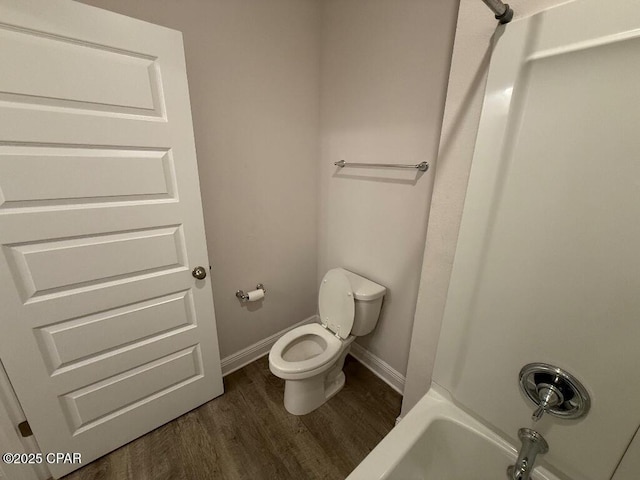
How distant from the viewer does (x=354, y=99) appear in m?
1.54

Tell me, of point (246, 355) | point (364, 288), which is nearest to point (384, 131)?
point (364, 288)

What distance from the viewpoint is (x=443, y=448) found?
970 millimetres

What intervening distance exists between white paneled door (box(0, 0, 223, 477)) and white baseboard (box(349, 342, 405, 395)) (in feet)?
3.92

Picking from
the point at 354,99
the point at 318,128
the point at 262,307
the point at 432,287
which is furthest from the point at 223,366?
the point at 354,99

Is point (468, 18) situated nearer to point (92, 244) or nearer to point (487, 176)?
point (487, 176)

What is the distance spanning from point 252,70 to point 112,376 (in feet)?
5.71

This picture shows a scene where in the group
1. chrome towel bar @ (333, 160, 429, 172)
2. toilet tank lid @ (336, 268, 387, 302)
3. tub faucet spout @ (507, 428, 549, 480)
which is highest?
chrome towel bar @ (333, 160, 429, 172)

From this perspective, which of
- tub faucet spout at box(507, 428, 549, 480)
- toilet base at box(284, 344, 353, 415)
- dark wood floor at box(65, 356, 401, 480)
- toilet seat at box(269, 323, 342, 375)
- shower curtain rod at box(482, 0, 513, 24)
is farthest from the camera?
toilet base at box(284, 344, 353, 415)

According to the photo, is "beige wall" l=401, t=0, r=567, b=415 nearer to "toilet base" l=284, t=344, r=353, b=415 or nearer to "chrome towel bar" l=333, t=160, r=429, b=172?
"chrome towel bar" l=333, t=160, r=429, b=172

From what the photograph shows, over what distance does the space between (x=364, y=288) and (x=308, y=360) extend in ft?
1.71

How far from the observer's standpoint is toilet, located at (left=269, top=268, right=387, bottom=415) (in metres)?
1.39

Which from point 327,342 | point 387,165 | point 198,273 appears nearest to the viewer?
point 198,273

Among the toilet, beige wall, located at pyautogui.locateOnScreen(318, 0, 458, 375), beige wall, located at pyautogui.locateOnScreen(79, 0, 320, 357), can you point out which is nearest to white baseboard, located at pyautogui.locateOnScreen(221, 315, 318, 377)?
beige wall, located at pyautogui.locateOnScreen(79, 0, 320, 357)

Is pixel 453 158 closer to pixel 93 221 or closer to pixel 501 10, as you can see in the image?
pixel 501 10
